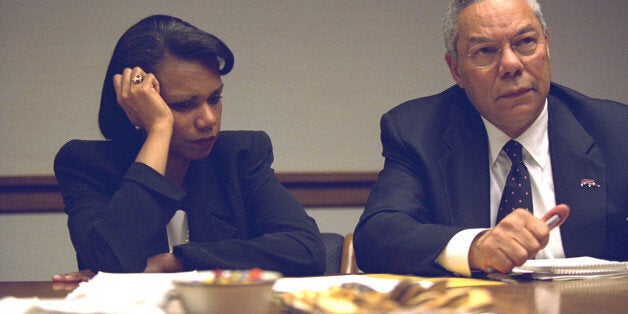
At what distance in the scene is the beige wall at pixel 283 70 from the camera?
121 inches

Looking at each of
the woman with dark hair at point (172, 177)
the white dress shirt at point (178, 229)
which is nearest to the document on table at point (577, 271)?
the woman with dark hair at point (172, 177)

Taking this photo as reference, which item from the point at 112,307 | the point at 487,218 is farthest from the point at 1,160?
the point at 112,307

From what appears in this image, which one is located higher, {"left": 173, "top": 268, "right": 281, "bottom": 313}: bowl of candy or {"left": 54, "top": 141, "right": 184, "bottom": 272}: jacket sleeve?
{"left": 173, "top": 268, "right": 281, "bottom": 313}: bowl of candy

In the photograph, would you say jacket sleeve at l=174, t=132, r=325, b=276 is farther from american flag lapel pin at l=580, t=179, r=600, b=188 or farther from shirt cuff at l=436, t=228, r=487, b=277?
american flag lapel pin at l=580, t=179, r=600, b=188

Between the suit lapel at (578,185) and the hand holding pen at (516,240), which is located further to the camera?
the suit lapel at (578,185)

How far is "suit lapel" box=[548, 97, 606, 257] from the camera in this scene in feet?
6.17

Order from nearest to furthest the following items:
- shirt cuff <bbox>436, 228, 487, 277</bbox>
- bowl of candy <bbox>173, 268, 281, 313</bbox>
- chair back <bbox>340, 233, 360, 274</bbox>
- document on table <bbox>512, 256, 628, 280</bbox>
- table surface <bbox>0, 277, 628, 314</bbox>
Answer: bowl of candy <bbox>173, 268, 281, 313</bbox>
table surface <bbox>0, 277, 628, 314</bbox>
document on table <bbox>512, 256, 628, 280</bbox>
shirt cuff <bbox>436, 228, 487, 277</bbox>
chair back <bbox>340, 233, 360, 274</bbox>

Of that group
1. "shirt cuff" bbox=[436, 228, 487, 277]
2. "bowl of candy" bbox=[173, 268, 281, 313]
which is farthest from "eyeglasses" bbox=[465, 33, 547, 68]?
"bowl of candy" bbox=[173, 268, 281, 313]

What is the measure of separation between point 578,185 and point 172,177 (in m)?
1.09

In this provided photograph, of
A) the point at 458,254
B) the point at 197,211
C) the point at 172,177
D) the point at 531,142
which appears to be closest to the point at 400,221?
the point at 458,254

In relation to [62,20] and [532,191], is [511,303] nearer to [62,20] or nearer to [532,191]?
[532,191]

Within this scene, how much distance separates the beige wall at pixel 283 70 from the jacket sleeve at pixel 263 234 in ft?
2.86

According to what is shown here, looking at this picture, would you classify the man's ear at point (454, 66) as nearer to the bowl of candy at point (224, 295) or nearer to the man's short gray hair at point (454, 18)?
the man's short gray hair at point (454, 18)

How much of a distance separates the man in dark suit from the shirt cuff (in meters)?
0.19
